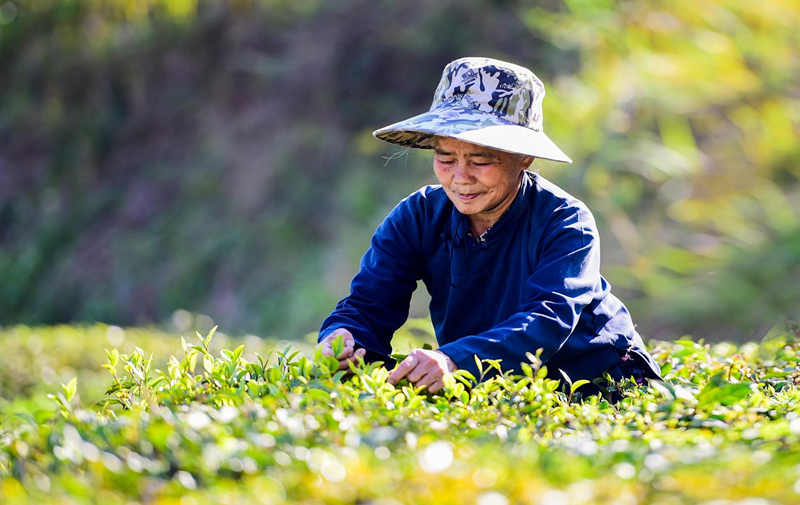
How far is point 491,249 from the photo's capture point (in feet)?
Answer: 12.1

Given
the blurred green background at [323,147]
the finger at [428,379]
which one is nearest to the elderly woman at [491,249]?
the finger at [428,379]

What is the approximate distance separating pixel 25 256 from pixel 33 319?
1.24m

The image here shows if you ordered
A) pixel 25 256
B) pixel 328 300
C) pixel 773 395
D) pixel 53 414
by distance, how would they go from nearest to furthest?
pixel 53 414, pixel 773 395, pixel 328 300, pixel 25 256

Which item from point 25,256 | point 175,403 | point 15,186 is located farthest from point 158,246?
point 175,403

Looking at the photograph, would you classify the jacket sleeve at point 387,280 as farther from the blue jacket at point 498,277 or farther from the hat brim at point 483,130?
the hat brim at point 483,130

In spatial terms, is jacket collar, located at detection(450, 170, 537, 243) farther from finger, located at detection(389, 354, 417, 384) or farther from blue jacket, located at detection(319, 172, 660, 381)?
finger, located at detection(389, 354, 417, 384)

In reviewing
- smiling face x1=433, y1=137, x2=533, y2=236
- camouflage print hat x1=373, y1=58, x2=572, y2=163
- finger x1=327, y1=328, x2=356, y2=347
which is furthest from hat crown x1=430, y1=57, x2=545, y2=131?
finger x1=327, y1=328, x2=356, y2=347

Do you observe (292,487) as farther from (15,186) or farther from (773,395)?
(15,186)

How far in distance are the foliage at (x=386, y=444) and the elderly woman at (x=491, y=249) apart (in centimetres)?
40

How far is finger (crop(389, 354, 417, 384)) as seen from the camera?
297cm

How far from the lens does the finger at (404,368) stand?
9.76 ft

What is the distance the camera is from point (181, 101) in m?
15.0

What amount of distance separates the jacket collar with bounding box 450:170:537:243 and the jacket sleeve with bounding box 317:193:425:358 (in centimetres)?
16

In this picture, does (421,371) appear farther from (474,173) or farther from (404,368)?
(474,173)
